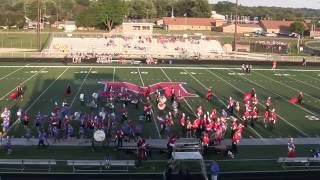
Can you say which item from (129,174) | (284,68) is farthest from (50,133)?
(284,68)

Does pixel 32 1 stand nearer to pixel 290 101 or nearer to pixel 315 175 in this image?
pixel 290 101

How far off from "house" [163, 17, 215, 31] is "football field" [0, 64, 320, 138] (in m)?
76.0

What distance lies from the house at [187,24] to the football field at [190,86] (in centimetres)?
7601

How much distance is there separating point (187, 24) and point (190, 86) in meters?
92.0

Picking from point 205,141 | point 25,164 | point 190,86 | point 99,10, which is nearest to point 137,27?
point 99,10

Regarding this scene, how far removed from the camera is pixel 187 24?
12544 cm

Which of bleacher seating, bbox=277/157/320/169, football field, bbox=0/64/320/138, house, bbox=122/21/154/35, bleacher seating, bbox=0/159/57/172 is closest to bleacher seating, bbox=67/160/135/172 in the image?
bleacher seating, bbox=0/159/57/172

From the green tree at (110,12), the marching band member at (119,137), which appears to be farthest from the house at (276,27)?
the marching band member at (119,137)

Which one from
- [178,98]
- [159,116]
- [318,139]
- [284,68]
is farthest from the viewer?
[284,68]

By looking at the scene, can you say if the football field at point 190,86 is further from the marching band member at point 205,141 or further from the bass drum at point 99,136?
the marching band member at point 205,141

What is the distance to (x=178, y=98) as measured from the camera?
28.5 m

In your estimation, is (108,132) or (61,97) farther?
(61,97)

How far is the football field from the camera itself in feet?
77.3

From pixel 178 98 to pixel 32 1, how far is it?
110 m
